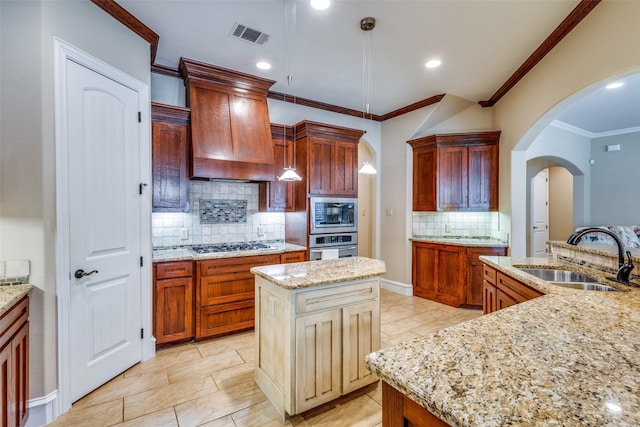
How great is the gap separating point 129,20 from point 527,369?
348cm

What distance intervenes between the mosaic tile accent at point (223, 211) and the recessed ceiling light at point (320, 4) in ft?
7.98

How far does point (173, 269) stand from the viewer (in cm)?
299

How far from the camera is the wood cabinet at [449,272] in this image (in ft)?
13.6

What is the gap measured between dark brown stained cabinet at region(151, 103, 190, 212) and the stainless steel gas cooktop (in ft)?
1.67

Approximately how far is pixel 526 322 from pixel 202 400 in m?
2.21

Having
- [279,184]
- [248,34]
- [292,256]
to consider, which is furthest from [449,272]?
[248,34]

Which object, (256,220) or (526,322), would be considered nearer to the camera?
(526,322)

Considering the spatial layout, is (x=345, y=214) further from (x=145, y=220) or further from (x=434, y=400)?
(x=434, y=400)

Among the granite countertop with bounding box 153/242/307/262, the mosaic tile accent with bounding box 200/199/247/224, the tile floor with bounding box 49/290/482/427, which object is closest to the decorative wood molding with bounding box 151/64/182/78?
the mosaic tile accent with bounding box 200/199/247/224

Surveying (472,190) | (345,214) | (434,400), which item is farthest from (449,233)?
(434,400)

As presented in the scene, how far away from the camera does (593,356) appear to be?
944 mm

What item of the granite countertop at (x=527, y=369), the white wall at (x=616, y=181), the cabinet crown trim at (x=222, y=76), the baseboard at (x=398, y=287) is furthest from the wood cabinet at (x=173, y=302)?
the white wall at (x=616, y=181)

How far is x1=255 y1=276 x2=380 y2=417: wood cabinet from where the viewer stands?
75.5 inches

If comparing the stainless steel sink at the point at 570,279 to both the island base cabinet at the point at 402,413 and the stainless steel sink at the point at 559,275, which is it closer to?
the stainless steel sink at the point at 559,275
